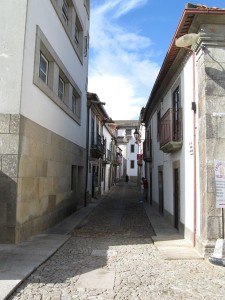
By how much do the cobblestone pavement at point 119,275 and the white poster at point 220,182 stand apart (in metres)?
1.11

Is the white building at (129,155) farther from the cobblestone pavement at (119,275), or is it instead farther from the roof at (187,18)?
the cobblestone pavement at (119,275)

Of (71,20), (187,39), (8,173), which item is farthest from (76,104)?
(187,39)

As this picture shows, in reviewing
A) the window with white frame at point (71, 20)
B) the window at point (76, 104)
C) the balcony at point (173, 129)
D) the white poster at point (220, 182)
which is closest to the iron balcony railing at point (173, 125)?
the balcony at point (173, 129)

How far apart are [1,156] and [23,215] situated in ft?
4.39

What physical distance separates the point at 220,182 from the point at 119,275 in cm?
254

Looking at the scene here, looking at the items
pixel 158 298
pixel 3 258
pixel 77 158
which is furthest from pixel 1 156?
pixel 77 158

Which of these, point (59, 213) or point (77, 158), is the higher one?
point (77, 158)

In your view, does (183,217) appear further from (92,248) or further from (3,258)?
(3,258)

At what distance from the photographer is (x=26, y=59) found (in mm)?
7117

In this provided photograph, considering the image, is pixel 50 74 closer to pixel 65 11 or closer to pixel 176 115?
pixel 65 11

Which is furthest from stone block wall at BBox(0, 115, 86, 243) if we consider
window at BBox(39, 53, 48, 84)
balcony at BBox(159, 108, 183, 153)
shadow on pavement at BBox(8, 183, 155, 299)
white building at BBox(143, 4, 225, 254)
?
white building at BBox(143, 4, 225, 254)

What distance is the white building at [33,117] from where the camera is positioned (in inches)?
265

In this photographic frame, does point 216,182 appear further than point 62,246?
No

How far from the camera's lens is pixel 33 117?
25.1ft
